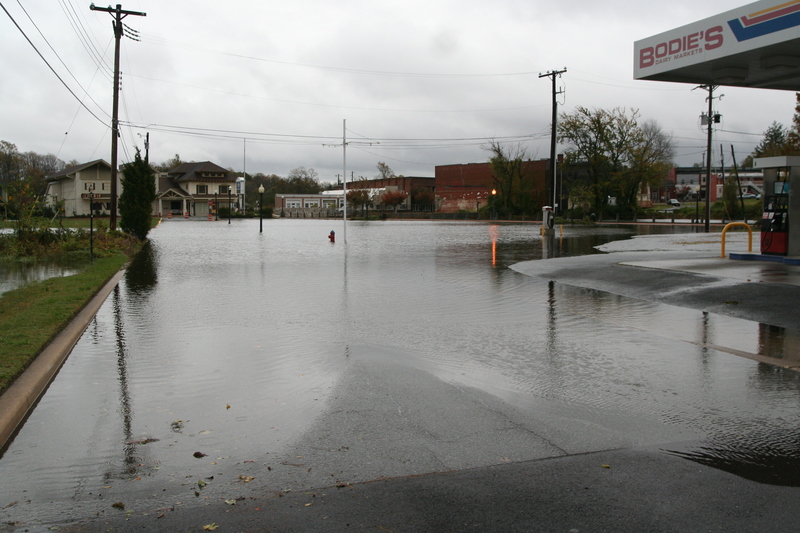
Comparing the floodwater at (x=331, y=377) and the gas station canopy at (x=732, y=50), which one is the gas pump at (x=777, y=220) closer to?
the gas station canopy at (x=732, y=50)

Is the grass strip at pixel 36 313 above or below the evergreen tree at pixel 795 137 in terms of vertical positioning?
below

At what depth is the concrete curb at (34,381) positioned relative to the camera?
226 inches

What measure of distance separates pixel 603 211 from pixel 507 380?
2748 inches

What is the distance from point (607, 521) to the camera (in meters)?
3.92

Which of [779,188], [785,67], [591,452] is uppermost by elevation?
[785,67]

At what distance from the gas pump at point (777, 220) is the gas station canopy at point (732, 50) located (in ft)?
9.97

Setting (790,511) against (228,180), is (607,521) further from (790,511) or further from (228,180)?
(228,180)

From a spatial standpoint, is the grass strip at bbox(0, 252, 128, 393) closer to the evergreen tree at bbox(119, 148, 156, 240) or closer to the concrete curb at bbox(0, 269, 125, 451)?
the concrete curb at bbox(0, 269, 125, 451)

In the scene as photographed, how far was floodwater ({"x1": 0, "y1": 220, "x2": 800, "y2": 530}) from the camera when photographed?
4.90 m

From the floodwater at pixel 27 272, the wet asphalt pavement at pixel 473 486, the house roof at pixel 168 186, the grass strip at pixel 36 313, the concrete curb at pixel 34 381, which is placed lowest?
the wet asphalt pavement at pixel 473 486

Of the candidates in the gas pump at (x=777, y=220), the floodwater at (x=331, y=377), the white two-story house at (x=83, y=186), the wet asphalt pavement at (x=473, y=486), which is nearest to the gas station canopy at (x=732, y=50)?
the gas pump at (x=777, y=220)

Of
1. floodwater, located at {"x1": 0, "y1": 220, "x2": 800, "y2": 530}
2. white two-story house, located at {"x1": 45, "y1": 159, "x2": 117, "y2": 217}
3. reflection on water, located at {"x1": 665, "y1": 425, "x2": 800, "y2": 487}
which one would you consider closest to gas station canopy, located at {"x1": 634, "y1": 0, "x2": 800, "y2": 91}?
floodwater, located at {"x1": 0, "y1": 220, "x2": 800, "y2": 530}

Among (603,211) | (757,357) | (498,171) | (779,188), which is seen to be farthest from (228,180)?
(757,357)

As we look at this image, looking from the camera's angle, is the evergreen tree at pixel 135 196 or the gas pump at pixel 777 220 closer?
the gas pump at pixel 777 220
